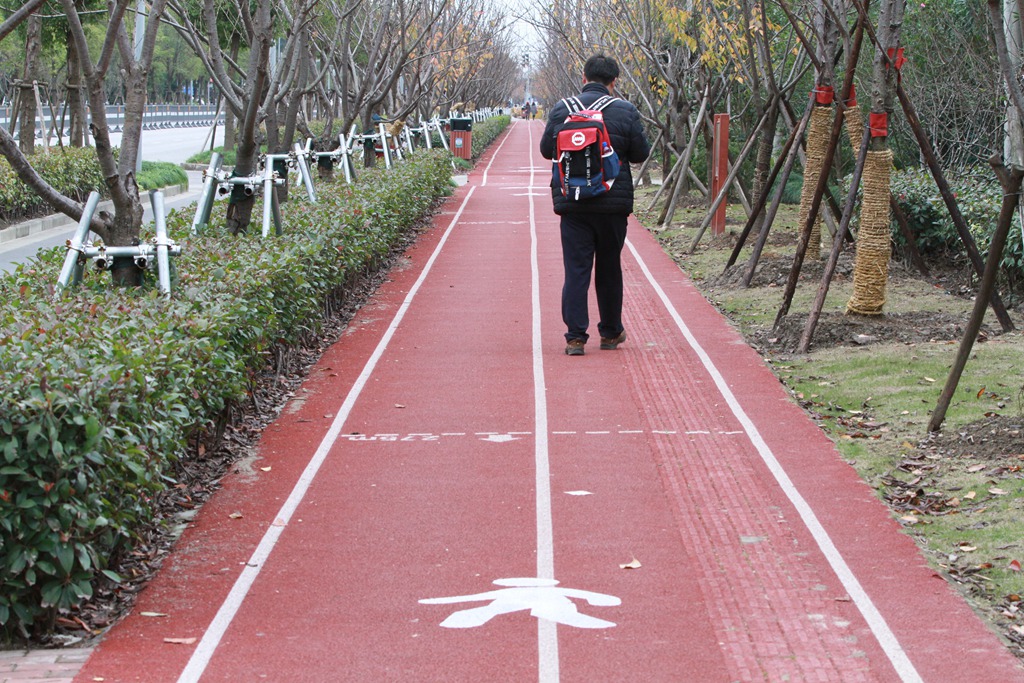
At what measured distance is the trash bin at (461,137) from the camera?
40.3 metres

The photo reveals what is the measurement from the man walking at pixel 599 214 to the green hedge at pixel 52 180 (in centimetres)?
1140

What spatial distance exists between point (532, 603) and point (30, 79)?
21.6 m

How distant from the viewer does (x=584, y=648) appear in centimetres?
478

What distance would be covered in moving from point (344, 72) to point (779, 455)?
51.3 ft

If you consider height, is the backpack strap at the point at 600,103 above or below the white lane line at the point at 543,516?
above

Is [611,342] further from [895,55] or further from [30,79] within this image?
[30,79]

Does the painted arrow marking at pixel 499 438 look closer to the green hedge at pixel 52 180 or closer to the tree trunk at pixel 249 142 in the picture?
the tree trunk at pixel 249 142

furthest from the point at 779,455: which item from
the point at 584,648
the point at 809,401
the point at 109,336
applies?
the point at 109,336

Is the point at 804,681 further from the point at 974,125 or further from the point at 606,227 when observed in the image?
the point at 974,125

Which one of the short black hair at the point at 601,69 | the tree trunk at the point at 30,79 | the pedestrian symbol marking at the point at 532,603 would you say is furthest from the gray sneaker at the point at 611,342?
the tree trunk at the point at 30,79

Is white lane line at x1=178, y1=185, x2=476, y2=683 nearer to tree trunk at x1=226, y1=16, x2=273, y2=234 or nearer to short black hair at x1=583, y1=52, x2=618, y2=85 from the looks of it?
tree trunk at x1=226, y1=16, x2=273, y2=234

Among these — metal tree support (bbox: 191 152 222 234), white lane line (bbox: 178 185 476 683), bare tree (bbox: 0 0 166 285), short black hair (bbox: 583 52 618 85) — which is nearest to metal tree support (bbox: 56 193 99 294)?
bare tree (bbox: 0 0 166 285)

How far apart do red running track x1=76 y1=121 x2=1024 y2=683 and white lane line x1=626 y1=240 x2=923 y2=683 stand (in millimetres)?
15

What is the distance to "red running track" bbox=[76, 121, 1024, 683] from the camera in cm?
472
